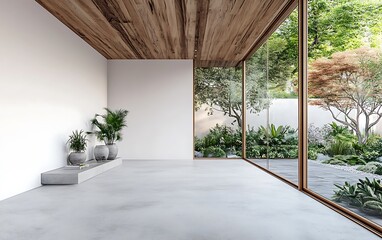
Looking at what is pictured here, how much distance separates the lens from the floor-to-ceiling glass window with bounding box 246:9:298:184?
6387 mm

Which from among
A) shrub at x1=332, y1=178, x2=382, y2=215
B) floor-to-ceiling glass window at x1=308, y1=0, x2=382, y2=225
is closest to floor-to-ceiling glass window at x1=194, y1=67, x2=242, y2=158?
floor-to-ceiling glass window at x1=308, y1=0, x2=382, y2=225

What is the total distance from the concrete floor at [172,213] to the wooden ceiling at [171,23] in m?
2.99

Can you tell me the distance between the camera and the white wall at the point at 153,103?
34.0ft

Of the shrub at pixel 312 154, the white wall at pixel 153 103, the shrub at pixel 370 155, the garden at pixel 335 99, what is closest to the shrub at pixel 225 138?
the white wall at pixel 153 103

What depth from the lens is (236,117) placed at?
10344mm

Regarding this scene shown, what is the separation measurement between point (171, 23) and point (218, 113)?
4132mm

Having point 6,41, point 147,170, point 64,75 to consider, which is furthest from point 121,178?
point 6,41

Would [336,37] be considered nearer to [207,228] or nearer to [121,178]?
[207,228]

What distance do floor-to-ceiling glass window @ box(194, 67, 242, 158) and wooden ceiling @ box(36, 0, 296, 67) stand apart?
1.08 metres

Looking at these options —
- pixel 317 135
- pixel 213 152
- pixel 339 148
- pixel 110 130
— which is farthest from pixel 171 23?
pixel 213 152

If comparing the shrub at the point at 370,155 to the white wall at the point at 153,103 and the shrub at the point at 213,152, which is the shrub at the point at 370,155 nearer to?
the shrub at the point at 213,152

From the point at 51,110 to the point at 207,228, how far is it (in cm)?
423

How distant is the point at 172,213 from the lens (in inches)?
152

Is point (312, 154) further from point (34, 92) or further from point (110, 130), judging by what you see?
point (110, 130)
